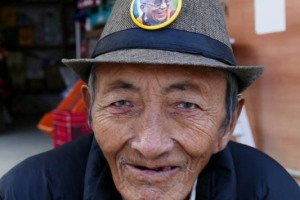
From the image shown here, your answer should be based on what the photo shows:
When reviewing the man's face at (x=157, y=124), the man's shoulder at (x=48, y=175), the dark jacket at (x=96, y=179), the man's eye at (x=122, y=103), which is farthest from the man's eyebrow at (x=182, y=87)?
the man's shoulder at (x=48, y=175)

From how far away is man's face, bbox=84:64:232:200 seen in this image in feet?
3.85

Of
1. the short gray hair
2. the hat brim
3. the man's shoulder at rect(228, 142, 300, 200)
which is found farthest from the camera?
the man's shoulder at rect(228, 142, 300, 200)

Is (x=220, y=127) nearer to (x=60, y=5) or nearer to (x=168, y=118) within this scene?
(x=168, y=118)

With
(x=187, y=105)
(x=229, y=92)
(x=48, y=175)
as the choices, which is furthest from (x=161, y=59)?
(x=48, y=175)

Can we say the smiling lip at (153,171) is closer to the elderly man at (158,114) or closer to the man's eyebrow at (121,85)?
the elderly man at (158,114)

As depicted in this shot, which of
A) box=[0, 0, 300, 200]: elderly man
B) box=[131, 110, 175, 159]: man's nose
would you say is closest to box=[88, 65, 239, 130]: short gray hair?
box=[0, 0, 300, 200]: elderly man

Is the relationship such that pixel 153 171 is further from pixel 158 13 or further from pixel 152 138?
pixel 158 13

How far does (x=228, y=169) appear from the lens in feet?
4.53

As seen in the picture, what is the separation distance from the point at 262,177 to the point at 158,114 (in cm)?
47

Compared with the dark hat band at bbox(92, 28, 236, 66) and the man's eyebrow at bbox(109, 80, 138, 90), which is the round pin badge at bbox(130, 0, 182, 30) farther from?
Answer: the man's eyebrow at bbox(109, 80, 138, 90)

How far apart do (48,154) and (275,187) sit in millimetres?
732

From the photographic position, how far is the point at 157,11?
1170mm

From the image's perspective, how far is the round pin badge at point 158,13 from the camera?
1.16 meters

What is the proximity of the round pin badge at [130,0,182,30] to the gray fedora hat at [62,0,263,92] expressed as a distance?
12mm
